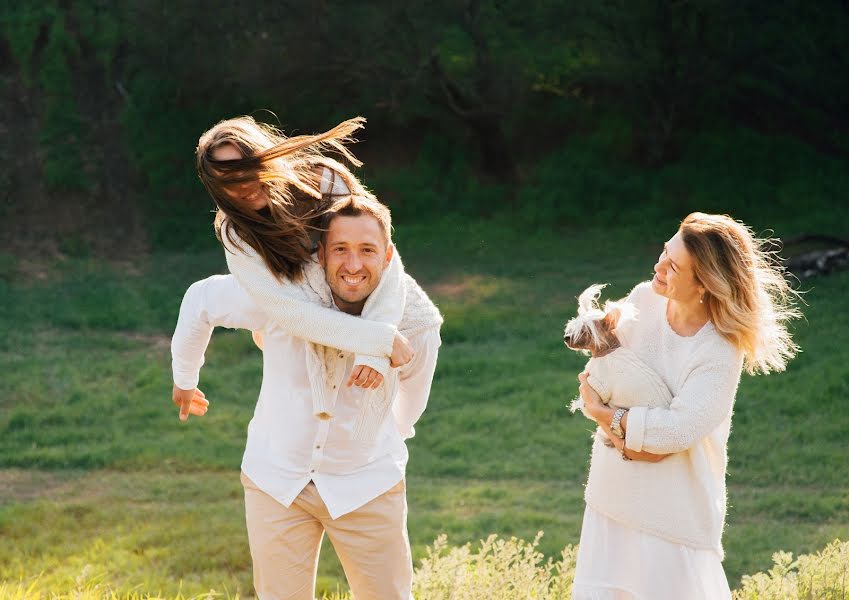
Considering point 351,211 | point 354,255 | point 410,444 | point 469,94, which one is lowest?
point 410,444

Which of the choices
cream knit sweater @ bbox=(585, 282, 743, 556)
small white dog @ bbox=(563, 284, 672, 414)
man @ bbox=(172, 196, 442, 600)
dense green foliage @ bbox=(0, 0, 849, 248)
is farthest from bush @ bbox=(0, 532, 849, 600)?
dense green foliage @ bbox=(0, 0, 849, 248)

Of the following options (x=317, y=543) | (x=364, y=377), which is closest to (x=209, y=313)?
(x=364, y=377)

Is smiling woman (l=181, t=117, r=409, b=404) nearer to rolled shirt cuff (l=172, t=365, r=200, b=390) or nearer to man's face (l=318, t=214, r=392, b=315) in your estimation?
man's face (l=318, t=214, r=392, b=315)

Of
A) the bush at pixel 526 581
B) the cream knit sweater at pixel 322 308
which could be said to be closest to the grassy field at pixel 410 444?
the bush at pixel 526 581

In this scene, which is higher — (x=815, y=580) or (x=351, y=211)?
(x=351, y=211)

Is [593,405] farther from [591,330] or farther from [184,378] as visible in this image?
[184,378]

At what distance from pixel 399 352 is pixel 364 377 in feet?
0.33

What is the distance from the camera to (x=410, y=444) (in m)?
8.49

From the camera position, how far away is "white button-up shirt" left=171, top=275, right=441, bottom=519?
2.84 metres

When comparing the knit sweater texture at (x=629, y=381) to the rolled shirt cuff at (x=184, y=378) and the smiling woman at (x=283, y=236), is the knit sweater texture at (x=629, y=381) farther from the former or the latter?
the rolled shirt cuff at (x=184, y=378)

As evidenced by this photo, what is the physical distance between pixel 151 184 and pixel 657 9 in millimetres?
6781

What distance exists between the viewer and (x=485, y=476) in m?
7.84

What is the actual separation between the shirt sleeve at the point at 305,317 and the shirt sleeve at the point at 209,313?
0.32ft

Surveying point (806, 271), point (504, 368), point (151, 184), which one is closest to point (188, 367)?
point (504, 368)
